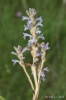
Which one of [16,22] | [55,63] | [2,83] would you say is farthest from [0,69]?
[16,22]

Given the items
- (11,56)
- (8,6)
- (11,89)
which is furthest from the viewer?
(8,6)

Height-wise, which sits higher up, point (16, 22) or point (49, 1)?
point (49, 1)

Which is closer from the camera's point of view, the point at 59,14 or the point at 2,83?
the point at 2,83

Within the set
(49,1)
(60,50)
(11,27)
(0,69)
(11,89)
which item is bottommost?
(11,89)

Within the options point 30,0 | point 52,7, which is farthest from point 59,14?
point 30,0

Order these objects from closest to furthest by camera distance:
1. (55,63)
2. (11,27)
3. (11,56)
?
(11,56), (55,63), (11,27)

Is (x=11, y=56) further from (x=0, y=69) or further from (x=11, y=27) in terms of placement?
(x=11, y=27)

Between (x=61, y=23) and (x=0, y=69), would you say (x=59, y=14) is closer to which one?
A: (x=61, y=23)
